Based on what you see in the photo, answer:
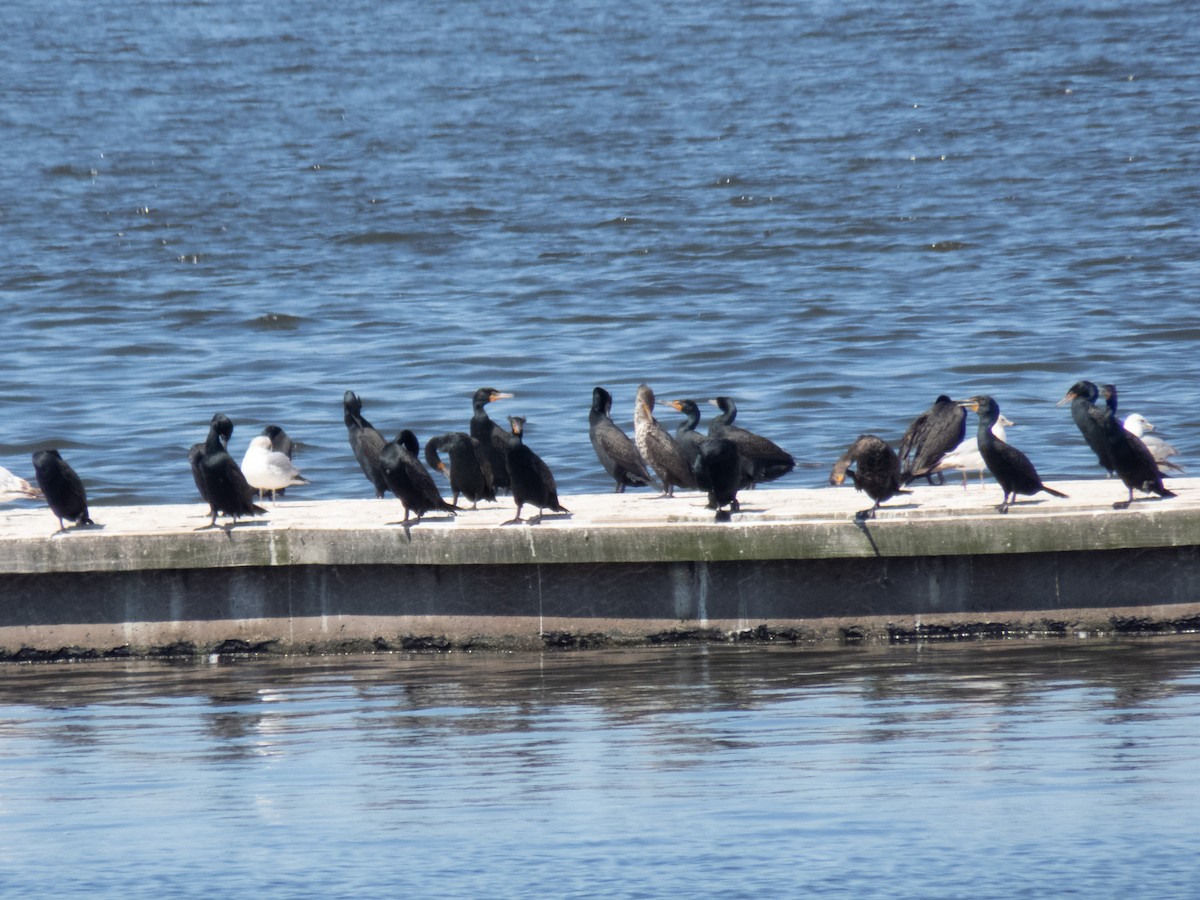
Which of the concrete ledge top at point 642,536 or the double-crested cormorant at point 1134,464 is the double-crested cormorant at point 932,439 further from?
the double-crested cormorant at point 1134,464

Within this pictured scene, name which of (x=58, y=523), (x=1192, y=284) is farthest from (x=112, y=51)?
(x=58, y=523)

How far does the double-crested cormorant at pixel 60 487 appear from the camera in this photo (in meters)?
12.3

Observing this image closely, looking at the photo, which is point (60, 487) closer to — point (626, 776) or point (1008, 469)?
point (626, 776)

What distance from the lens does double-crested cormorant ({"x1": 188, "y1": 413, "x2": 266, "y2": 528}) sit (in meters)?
12.1

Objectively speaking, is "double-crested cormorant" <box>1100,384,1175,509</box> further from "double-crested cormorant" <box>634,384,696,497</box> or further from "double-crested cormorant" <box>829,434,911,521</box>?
"double-crested cormorant" <box>634,384,696,497</box>

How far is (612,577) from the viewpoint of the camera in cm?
1193

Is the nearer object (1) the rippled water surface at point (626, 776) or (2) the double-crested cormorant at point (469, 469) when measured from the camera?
(1) the rippled water surface at point (626, 776)

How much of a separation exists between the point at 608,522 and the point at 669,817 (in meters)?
4.17

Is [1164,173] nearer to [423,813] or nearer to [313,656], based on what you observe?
[313,656]

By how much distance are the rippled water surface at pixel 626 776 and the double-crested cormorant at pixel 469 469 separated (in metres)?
1.45

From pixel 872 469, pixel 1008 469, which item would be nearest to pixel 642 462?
pixel 872 469

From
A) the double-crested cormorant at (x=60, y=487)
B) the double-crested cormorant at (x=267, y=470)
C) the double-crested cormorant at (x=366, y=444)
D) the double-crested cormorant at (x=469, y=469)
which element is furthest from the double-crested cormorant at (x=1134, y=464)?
the double-crested cormorant at (x=60, y=487)

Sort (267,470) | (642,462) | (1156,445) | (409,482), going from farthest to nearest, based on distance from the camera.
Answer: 1. (1156,445)
2. (642,462)
3. (267,470)
4. (409,482)

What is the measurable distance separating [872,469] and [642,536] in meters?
1.32
